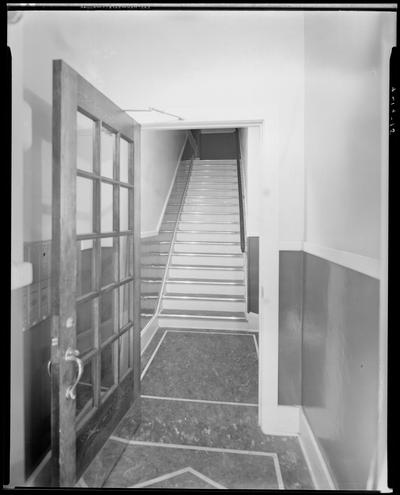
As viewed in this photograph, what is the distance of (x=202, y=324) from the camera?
328 centimetres

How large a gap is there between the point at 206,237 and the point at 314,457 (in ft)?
10.2

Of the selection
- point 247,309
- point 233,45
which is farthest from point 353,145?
point 247,309

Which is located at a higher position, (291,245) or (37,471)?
(291,245)

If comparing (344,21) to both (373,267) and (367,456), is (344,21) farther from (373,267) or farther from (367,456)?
(367,456)

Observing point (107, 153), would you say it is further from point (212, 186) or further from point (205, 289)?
point (212, 186)

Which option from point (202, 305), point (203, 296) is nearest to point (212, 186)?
point (203, 296)

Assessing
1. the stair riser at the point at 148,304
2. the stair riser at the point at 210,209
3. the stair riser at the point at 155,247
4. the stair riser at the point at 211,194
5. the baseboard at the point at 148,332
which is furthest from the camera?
the stair riser at the point at 211,194

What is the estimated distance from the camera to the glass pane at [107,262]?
1449mm

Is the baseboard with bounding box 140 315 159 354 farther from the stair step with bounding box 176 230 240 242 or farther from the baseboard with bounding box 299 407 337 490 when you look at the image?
the baseboard with bounding box 299 407 337 490

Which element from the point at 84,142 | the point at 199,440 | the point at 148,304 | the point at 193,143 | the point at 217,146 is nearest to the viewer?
the point at 84,142

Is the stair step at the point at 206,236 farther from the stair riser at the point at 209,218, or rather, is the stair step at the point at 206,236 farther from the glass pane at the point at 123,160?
the glass pane at the point at 123,160

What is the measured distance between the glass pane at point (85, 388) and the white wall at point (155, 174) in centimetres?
184

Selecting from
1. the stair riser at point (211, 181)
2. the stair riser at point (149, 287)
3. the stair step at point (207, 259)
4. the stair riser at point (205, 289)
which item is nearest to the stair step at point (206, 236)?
the stair step at point (207, 259)

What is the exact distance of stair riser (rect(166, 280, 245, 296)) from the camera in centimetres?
355
